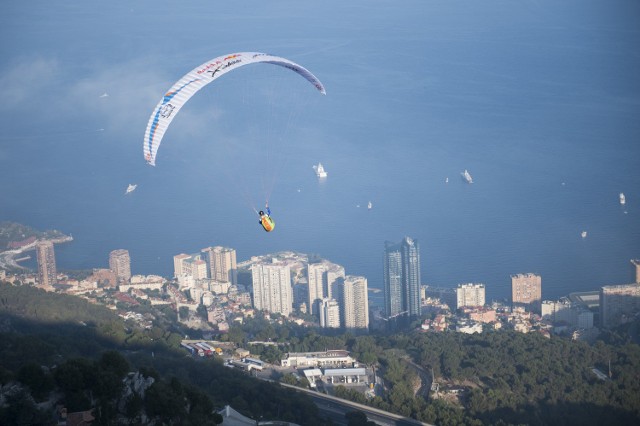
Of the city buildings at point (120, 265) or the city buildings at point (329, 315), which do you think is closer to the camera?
the city buildings at point (329, 315)

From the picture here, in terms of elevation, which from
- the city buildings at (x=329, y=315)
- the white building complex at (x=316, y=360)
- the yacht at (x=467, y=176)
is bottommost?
the white building complex at (x=316, y=360)

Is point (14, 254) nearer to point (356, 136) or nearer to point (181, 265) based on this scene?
point (181, 265)

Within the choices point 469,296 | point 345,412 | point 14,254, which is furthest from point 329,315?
point 14,254

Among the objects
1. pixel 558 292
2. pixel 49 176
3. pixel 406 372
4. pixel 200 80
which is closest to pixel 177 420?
pixel 200 80

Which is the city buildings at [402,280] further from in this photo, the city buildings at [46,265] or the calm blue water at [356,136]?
the city buildings at [46,265]

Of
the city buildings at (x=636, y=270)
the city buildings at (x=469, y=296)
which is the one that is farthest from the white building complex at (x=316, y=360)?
the city buildings at (x=636, y=270)

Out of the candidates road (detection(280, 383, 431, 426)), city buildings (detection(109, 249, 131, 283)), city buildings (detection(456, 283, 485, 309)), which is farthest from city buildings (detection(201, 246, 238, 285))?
road (detection(280, 383, 431, 426))

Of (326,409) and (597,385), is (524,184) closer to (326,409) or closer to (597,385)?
(597,385)
